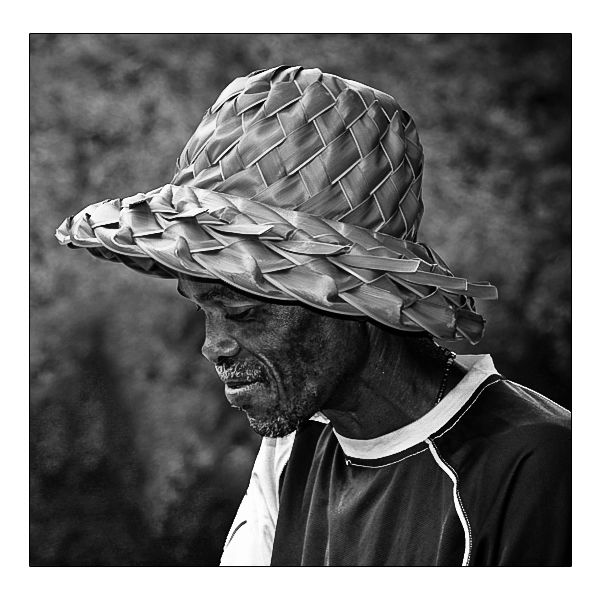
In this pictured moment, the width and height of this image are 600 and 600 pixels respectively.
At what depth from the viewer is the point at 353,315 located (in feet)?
3.76

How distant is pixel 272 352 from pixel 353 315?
0.13m

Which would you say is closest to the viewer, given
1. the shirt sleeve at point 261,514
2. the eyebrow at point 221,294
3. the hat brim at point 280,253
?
the hat brim at point 280,253

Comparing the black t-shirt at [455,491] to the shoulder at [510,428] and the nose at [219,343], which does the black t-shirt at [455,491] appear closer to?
the shoulder at [510,428]

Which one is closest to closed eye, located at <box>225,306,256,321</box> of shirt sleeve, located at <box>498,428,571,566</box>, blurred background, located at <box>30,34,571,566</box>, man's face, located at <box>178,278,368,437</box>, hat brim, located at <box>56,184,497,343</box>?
man's face, located at <box>178,278,368,437</box>

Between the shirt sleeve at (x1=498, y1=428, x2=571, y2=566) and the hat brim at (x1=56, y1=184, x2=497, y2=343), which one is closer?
the hat brim at (x1=56, y1=184, x2=497, y2=343)

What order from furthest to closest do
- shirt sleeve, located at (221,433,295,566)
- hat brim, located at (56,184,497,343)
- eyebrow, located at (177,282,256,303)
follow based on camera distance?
1. shirt sleeve, located at (221,433,295,566)
2. eyebrow, located at (177,282,256,303)
3. hat brim, located at (56,184,497,343)

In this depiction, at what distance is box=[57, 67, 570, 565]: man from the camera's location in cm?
113

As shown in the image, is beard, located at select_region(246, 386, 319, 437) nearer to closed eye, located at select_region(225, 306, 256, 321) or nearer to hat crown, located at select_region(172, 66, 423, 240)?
closed eye, located at select_region(225, 306, 256, 321)

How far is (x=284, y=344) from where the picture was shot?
123 centimetres

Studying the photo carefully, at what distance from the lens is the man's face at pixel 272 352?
4.00 ft

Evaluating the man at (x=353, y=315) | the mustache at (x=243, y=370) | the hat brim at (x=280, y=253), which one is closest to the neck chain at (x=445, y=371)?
the man at (x=353, y=315)

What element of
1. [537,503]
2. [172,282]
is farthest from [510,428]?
[172,282]

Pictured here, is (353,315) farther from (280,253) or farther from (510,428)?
(510,428)
